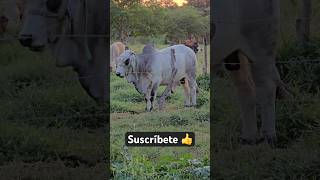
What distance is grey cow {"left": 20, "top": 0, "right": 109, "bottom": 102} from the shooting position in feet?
9.73

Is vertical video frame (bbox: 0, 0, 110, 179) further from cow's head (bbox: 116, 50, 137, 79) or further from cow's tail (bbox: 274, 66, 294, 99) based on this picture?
cow's tail (bbox: 274, 66, 294, 99)

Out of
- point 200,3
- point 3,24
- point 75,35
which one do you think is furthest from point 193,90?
point 3,24

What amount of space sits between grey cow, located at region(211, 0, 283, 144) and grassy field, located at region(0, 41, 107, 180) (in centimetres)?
65

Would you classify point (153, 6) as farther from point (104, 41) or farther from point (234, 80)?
point (234, 80)

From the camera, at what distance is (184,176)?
2.98 metres

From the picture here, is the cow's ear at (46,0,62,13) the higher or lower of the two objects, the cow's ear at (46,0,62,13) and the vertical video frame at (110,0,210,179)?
the higher

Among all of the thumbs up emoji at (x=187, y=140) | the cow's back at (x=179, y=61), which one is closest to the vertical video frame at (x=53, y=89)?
the cow's back at (x=179, y=61)

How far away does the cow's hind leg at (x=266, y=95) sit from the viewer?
119 inches

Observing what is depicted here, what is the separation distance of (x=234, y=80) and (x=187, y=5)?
0.41m

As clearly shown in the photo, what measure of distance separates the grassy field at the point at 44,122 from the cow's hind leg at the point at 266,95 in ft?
2.42

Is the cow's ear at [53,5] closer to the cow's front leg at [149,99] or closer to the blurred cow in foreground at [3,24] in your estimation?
the blurred cow in foreground at [3,24]

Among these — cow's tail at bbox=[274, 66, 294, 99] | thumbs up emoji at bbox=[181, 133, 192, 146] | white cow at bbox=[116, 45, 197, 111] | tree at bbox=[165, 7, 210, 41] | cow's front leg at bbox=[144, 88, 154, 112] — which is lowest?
thumbs up emoji at bbox=[181, 133, 192, 146]

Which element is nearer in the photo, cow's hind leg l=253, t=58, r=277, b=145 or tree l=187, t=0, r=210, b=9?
tree l=187, t=0, r=210, b=9

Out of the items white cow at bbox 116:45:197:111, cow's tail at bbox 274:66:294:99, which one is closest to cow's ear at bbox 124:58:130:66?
white cow at bbox 116:45:197:111
